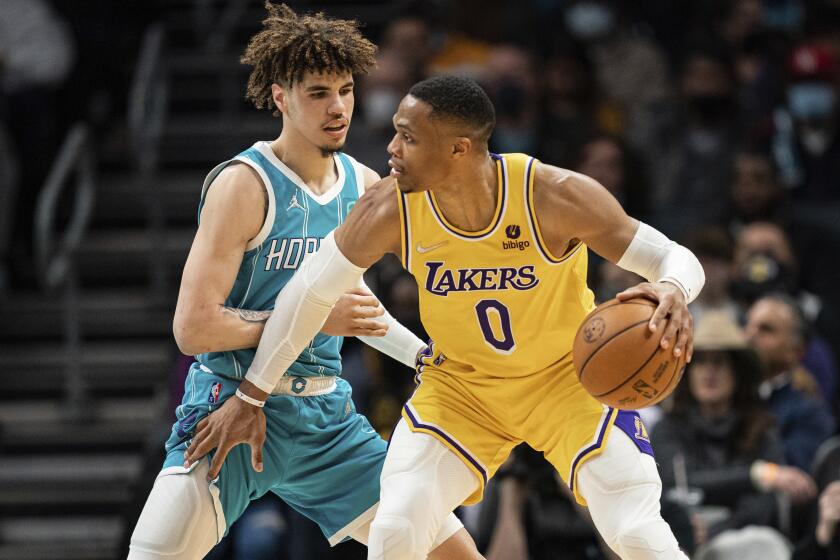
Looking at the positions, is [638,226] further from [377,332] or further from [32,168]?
[32,168]

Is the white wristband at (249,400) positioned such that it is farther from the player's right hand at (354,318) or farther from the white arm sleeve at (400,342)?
the white arm sleeve at (400,342)

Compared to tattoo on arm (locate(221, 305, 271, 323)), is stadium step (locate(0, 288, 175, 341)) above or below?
below

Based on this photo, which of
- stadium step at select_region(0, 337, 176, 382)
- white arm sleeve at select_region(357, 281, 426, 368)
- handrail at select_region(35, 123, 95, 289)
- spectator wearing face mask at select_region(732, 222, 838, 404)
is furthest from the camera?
stadium step at select_region(0, 337, 176, 382)

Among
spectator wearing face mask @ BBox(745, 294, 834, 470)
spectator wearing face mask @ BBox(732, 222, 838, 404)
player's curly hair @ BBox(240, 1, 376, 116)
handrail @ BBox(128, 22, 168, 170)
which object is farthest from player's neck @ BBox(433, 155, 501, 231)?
handrail @ BBox(128, 22, 168, 170)

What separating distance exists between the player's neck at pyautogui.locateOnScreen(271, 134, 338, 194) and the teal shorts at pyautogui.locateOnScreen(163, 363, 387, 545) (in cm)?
73

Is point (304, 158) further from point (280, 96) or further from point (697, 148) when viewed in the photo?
point (697, 148)

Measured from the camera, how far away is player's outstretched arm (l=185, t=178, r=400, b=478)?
14.9 ft

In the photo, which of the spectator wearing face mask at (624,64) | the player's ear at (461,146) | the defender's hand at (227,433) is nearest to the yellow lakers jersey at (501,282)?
the player's ear at (461,146)

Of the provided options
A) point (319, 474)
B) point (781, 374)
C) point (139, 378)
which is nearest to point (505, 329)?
point (319, 474)

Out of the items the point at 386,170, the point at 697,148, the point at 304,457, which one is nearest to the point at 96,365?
the point at 386,170

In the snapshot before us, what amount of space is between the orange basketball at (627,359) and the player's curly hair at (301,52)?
1262 millimetres

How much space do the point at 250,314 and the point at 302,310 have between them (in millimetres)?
239

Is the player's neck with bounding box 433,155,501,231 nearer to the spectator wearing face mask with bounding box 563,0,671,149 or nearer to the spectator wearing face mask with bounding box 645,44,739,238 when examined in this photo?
the spectator wearing face mask with bounding box 645,44,739,238

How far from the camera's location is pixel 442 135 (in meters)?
4.45
